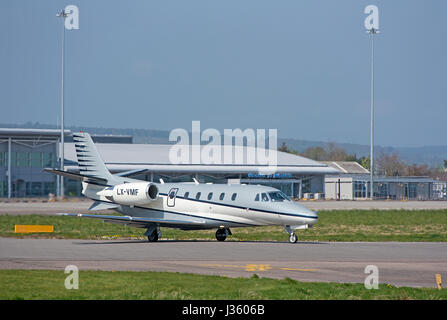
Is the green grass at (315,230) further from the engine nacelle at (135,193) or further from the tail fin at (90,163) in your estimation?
the engine nacelle at (135,193)

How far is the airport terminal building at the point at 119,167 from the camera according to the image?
9556 cm

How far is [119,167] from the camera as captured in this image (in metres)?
97.2

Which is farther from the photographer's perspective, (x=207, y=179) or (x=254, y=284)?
(x=207, y=179)

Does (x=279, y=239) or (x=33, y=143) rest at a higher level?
(x=33, y=143)

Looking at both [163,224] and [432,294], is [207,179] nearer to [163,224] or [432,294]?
[163,224]

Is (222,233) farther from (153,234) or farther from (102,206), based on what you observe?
(102,206)

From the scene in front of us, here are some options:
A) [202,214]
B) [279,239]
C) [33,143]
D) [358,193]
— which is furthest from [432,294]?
[358,193]

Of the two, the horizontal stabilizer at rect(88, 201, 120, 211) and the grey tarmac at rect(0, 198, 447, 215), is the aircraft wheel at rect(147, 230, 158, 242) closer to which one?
the horizontal stabilizer at rect(88, 201, 120, 211)

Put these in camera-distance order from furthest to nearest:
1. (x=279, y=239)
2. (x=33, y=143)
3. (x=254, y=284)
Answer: (x=33, y=143) < (x=279, y=239) < (x=254, y=284)

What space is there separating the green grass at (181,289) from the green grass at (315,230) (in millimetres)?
17923

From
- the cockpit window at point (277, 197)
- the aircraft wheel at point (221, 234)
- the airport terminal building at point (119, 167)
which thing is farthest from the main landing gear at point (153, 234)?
the airport terminal building at point (119, 167)

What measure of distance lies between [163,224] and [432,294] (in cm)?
1927

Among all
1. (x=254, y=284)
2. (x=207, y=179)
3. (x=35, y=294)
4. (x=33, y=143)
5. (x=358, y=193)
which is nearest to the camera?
(x=35, y=294)
